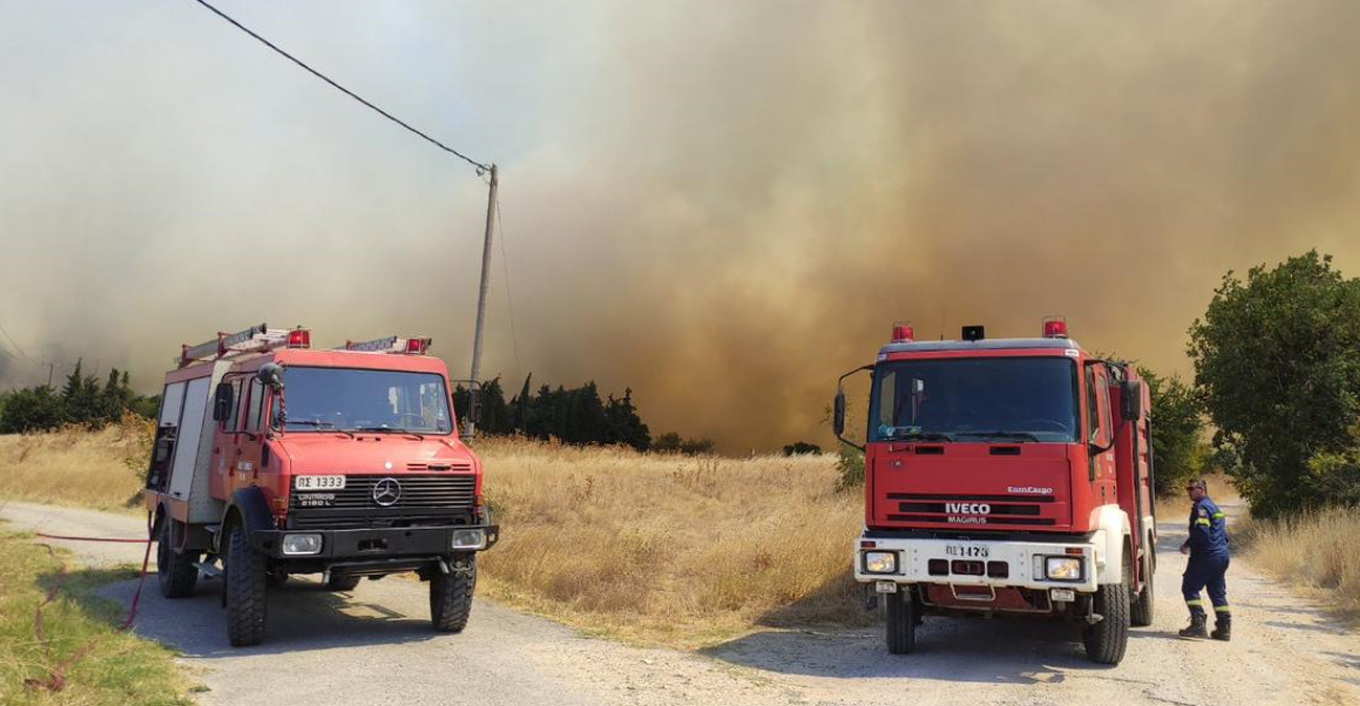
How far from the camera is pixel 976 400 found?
28.4 ft

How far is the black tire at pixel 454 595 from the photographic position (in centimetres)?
961

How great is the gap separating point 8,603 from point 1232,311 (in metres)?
27.1

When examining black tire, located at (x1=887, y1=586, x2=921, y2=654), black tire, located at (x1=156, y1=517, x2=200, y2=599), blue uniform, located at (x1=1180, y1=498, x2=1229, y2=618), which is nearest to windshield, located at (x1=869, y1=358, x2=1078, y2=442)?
black tire, located at (x1=887, y1=586, x2=921, y2=654)

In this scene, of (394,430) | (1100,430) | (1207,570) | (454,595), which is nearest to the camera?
(1100,430)

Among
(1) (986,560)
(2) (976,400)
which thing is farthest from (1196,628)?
(2) (976,400)

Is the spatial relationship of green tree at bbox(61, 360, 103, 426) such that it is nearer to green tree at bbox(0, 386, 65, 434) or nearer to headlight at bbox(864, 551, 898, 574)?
green tree at bbox(0, 386, 65, 434)

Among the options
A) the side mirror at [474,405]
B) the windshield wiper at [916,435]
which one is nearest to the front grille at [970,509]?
the windshield wiper at [916,435]

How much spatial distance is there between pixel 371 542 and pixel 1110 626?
271 inches

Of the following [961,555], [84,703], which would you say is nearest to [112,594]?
[84,703]

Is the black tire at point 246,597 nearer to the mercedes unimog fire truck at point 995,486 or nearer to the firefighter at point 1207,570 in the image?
the mercedes unimog fire truck at point 995,486

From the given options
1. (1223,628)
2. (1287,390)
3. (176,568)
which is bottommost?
(176,568)

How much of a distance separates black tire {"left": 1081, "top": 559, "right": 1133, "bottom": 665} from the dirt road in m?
0.17

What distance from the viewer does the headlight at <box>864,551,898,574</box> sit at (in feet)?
27.9

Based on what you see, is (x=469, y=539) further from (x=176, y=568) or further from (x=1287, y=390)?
(x=1287, y=390)
